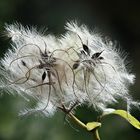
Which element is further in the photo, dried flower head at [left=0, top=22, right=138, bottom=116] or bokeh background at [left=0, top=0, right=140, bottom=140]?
bokeh background at [left=0, top=0, right=140, bottom=140]

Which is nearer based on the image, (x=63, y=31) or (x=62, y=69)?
(x=62, y=69)

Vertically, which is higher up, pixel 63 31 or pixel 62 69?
pixel 63 31

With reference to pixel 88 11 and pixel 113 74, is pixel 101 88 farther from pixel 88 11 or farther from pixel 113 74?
pixel 88 11

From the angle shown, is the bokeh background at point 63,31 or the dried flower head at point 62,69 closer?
the dried flower head at point 62,69

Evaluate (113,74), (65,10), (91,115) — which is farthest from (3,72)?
(65,10)
